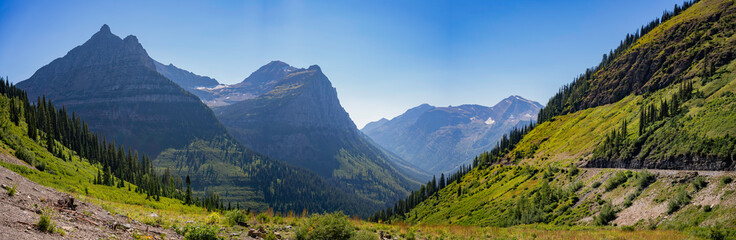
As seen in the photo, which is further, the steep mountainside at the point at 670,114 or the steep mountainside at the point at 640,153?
the steep mountainside at the point at 670,114

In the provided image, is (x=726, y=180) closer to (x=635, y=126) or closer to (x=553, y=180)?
(x=553, y=180)

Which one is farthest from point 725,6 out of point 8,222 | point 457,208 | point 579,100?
point 8,222

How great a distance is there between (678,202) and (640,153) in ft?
139

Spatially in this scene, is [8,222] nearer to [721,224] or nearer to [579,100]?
[721,224]

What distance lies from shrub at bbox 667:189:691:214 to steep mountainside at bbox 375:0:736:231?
15cm

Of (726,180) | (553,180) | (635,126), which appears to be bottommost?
(553,180)

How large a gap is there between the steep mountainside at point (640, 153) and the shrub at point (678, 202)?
15 centimetres

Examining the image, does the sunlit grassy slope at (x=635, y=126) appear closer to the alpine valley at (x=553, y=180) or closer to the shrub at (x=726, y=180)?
the alpine valley at (x=553, y=180)

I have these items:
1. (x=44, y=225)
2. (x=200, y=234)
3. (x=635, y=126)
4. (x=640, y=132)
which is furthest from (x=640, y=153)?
(x=44, y=225)

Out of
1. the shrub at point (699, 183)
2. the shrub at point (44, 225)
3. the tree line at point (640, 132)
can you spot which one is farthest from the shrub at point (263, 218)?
the tree line at point (640, 132)

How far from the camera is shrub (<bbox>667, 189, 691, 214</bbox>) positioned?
138 feet

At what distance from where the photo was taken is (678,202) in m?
42.8

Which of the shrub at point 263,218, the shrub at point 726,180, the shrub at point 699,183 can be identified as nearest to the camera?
the shrub at point 263,218

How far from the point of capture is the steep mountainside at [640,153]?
46.2 m
